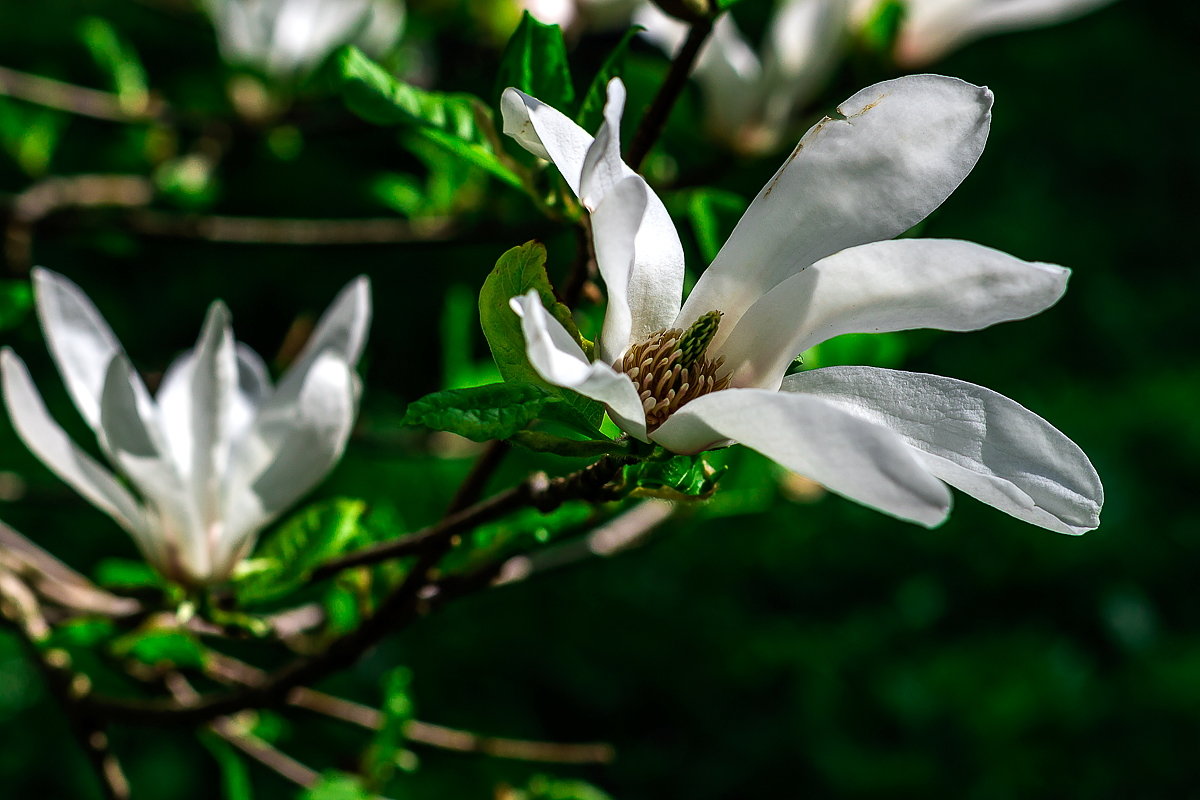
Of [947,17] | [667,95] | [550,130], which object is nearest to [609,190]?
[550,130]

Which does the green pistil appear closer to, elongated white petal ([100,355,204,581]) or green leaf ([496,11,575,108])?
green leaf ([496,11,575,108])

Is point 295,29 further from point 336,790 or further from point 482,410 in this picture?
point 482,410

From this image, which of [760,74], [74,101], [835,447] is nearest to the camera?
[835,447]

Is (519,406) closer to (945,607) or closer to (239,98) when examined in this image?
(239,98)

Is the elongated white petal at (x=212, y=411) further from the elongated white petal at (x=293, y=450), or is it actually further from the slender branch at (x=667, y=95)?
the slender branch at (x=667, y=95)

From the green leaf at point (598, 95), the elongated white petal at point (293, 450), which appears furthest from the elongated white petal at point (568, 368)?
the elongated white petal at point (293, 450)

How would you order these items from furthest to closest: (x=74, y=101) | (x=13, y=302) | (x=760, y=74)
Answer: (x=74, y=101) < (x=760, y=74) < (x=13, y=302)
